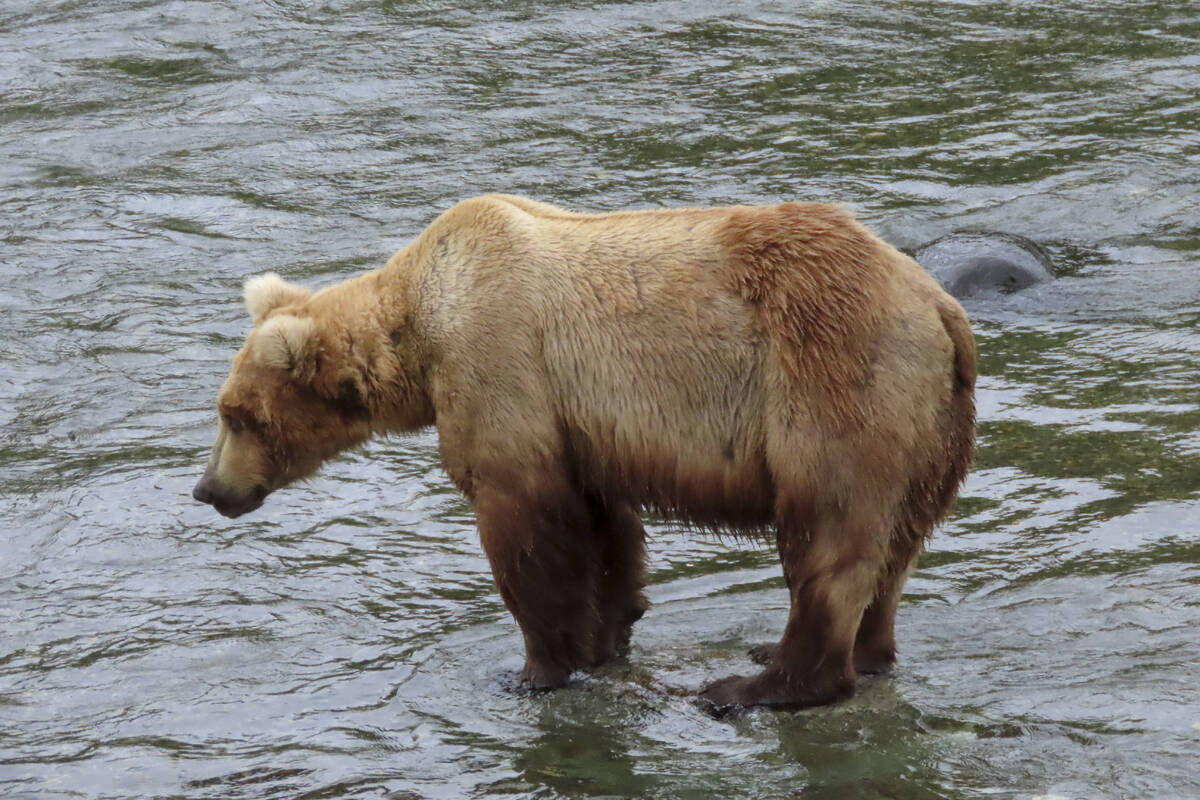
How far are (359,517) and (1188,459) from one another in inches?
161

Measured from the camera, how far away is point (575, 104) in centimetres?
1500

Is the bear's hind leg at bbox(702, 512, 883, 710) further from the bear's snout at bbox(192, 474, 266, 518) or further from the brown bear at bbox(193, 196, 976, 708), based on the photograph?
the bear's snout at bbox(192, 474, 266, 518)

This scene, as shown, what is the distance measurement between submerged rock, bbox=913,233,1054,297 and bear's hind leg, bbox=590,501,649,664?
437 centimetres

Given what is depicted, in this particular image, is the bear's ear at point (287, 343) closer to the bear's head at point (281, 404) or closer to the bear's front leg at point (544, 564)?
the bear's head at point (281, 404)

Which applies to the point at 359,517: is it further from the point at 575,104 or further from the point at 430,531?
the point at 575,104

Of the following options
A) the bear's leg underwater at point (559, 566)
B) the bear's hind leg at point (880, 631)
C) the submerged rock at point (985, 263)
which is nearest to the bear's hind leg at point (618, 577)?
the bear's leg underwater at point (559, 566)

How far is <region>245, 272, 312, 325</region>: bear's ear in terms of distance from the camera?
7047 mm

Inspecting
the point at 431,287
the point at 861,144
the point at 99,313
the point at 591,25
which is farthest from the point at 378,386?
the point at 591,25

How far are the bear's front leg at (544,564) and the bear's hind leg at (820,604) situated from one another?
31.5 inches

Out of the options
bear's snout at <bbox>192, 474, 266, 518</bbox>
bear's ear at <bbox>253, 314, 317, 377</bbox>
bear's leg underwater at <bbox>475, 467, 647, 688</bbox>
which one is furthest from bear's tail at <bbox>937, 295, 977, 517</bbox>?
bear's snout at <bbox>192, 474, 266, 518</bbox>

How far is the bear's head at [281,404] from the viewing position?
21.8 ft

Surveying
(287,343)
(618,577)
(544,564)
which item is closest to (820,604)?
(544,564)

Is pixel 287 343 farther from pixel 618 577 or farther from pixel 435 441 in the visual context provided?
pixel 435 441

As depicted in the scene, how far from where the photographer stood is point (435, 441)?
31.5 feet
